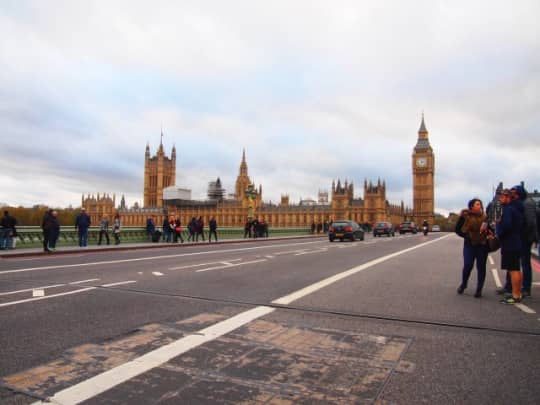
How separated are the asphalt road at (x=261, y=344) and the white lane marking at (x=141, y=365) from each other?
0.05ft

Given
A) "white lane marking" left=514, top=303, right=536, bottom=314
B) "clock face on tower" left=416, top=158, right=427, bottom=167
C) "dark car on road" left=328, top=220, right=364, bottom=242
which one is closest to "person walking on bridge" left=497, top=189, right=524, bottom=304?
"white lane marking" left=514, top=303, right=536, bottom=314

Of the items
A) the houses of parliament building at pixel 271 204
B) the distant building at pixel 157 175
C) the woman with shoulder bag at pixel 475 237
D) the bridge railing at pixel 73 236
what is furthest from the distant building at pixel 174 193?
the woman with shoulder bag at pixel 475 237

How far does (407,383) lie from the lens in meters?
3.45

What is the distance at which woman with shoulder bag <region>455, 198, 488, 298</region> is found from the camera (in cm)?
774

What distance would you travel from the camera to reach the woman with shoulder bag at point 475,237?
774 cm

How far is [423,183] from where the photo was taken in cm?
14212

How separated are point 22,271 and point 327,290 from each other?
7.50 m

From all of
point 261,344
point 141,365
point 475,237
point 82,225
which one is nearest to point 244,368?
point 261,344

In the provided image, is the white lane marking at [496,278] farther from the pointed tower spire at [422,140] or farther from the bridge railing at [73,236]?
the pointed tower spire at [422,140]

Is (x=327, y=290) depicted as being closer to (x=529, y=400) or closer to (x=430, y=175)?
(x=529, y=400)

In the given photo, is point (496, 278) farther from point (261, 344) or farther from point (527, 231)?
point (261, 344)

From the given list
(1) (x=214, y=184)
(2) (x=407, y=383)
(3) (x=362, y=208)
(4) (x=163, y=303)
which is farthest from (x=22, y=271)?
(1) (x=214, y=184)

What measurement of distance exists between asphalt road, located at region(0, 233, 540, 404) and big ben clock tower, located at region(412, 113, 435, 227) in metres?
137

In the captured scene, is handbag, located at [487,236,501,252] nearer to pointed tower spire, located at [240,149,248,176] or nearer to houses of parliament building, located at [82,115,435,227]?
houses of parliament building, located at [82,115,435,227]
